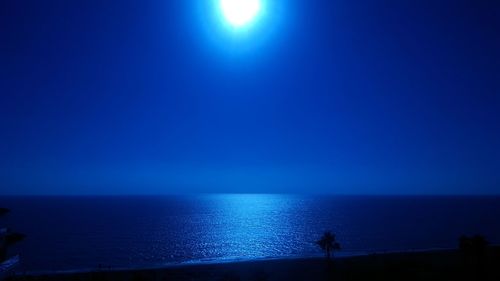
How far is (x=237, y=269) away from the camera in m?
59.2

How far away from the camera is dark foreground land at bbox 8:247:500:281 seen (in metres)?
48.9

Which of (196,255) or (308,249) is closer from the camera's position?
(196,255)

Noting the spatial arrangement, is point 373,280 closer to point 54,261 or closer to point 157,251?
point 157,251

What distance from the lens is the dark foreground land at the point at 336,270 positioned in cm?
4894

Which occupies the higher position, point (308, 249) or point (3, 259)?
point (3, 259)

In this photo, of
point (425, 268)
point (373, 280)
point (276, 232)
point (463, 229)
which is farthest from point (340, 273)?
point (463, 229)

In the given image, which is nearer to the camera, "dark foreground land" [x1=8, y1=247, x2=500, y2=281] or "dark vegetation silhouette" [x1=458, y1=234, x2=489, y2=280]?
"dark vegetation silhouette" [x1=458, y1=234, x2=489, y2=280]

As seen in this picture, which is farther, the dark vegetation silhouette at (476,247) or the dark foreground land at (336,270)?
the dark foreground land at (336,270)

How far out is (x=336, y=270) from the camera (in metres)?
56.1

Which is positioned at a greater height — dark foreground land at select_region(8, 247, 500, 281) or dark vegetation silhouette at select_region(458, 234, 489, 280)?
dark vegetation silhouette at select_region(458, 234, 489, 280)

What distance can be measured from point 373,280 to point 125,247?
76.8m

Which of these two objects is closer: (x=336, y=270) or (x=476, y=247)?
(x=476, y=247)

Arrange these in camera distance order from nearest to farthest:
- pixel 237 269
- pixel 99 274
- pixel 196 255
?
pixel 99 274 < pixel 237 269 < pixel 196 255

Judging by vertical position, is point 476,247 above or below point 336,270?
above
